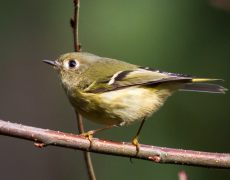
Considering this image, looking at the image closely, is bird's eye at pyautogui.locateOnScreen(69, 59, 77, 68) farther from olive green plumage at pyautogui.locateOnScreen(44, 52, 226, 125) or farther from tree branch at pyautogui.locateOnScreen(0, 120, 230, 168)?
tree branch at pyautogui.locateOnScreen(0, 120, 230, 168)

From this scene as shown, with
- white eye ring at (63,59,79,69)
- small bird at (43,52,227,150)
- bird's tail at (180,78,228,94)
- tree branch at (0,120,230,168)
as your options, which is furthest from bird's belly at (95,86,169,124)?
white eye ring at (63,59,79,69)

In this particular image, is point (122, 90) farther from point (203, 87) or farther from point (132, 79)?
point (203, 87)

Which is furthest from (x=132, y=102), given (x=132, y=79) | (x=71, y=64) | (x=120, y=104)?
(x=71, y=64)

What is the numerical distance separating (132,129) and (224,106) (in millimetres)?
870

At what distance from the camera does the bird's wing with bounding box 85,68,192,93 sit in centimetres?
308

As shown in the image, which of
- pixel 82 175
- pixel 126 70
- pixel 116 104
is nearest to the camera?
pixel 116 104

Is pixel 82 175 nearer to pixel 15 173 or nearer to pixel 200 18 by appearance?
pixel 15 173

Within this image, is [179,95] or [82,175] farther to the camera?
[82,175]

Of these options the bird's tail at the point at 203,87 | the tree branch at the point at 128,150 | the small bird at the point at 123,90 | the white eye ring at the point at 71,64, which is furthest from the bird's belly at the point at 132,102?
the white eye ring at the point at 71,64

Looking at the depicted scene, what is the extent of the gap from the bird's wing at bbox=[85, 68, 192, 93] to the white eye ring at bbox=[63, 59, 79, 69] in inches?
12.9

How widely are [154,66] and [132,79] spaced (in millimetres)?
1789

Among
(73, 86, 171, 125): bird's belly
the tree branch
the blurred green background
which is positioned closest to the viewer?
the tree branch

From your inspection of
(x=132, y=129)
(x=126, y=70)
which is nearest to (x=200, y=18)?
(x=132, y=129)

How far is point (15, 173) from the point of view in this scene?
5.88 meters
